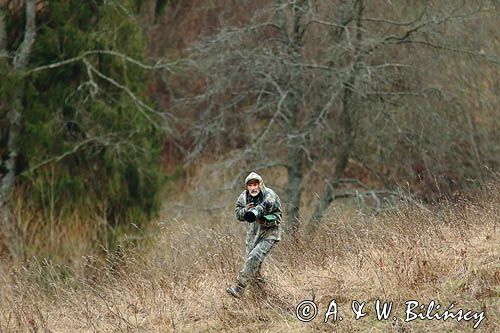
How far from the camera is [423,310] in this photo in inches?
326

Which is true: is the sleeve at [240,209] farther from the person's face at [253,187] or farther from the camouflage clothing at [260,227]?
the person's face at [253,187]

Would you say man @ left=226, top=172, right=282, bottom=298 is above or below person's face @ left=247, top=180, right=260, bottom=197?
below

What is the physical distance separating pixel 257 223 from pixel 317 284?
0.93 m

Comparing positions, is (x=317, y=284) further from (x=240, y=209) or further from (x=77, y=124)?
(x=77, y=124)

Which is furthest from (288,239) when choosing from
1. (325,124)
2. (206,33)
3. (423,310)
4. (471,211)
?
(206,33)

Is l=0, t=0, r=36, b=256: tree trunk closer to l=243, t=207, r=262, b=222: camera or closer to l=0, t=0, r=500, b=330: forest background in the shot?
l=0, t=0, r=500, b=330: forest background

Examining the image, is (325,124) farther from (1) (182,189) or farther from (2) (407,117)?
(1) (182,189)

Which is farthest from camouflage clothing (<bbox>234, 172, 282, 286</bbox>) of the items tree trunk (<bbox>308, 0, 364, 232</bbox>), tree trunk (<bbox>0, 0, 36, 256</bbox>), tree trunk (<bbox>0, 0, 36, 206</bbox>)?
tree trunk (<bbox>0, 0, 36, 206</bbox>)

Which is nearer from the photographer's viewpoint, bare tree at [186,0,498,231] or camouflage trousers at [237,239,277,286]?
camouflage trousers at [237,239,277,286]

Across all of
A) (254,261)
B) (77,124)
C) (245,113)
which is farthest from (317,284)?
(77,124)

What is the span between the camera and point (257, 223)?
8.89 m

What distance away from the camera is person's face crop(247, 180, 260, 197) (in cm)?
870

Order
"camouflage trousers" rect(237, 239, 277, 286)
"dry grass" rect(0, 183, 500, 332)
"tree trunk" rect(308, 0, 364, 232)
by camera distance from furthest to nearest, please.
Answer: "tree trunk" rect(308, 0, 364, 232)
"camouflage trousers" rect(237, 239, 277, 286)
"dry grass" rect(0, 183, 500, 332)

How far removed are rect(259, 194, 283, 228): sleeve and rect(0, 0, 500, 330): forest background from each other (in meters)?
7.86
